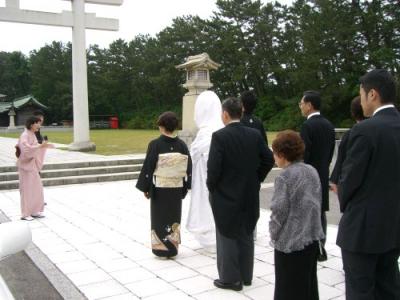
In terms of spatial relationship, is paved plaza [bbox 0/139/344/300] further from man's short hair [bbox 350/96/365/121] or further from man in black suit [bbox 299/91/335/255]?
man's short hair [bbox 350/96/365/121]

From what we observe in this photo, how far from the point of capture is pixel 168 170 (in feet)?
15.7

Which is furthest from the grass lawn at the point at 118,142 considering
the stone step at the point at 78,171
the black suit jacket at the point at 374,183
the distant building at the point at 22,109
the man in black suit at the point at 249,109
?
the distant building at the point at 22,109

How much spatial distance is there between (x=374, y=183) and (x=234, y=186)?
56.6 inches

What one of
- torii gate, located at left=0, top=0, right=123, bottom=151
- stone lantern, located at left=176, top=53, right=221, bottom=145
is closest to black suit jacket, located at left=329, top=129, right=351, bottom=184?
stone lantern, located at left=176, top=53, right=221, bottom=145

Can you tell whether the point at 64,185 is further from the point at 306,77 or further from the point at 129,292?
the point at 306,77

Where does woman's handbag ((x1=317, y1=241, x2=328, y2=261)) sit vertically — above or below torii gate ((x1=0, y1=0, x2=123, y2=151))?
below

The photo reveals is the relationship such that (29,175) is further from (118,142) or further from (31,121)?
(118,142)

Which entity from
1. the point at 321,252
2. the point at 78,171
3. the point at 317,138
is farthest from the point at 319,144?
the point at 78,171

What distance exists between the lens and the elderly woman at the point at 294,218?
2.93m

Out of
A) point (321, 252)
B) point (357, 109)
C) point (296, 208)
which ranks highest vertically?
point (357, 109)

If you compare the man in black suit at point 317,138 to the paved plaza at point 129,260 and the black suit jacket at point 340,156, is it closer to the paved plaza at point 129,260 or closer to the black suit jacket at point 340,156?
the black suit jacket at point 340,156

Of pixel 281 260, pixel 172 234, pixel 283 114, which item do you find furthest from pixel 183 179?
pixel 283 114

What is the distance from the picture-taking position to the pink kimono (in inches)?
270

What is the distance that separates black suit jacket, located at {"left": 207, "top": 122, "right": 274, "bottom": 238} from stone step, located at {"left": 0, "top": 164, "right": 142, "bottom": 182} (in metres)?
8.01
